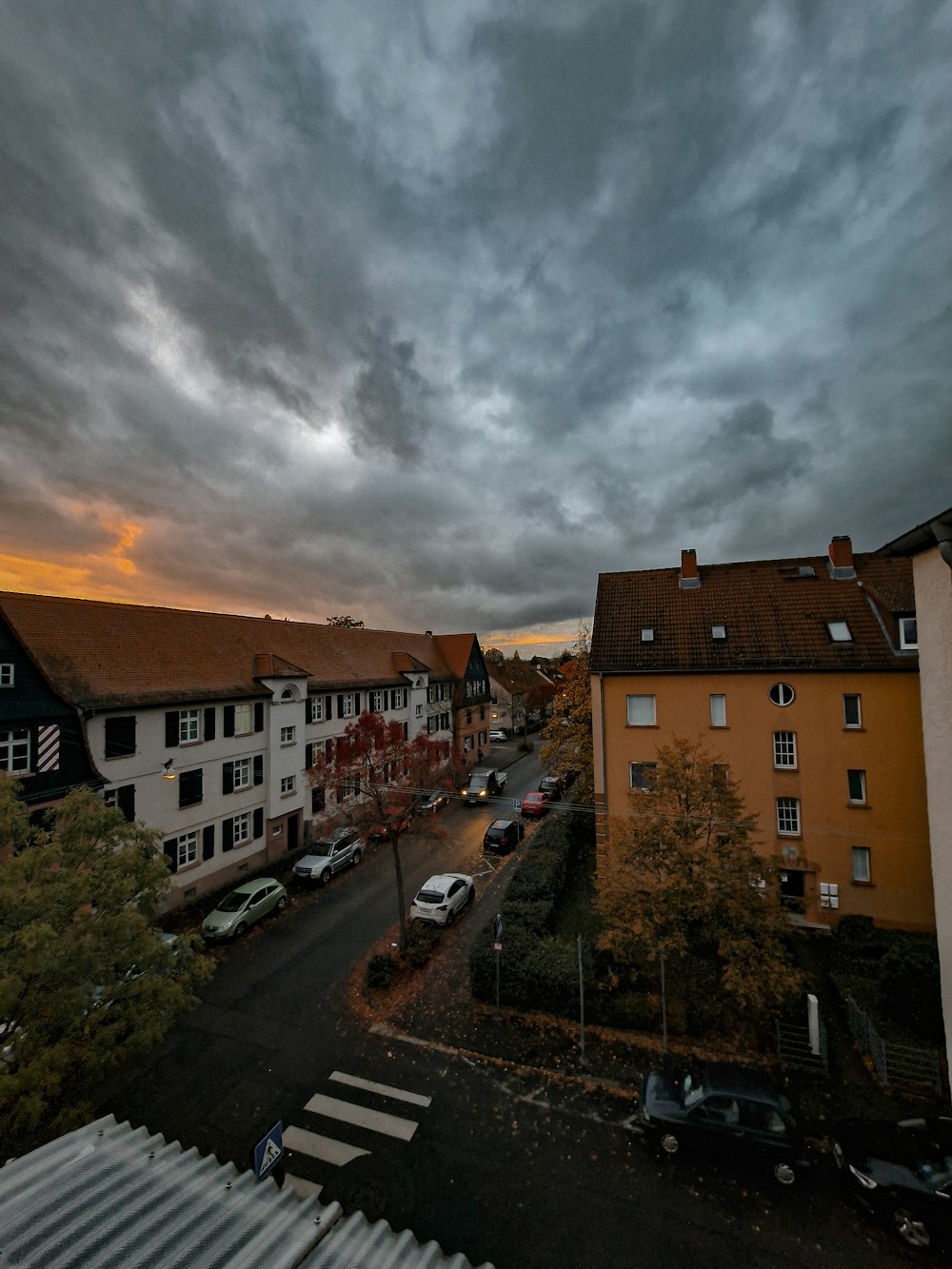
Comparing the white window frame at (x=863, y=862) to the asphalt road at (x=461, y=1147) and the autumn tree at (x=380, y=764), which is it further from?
the autumn tree at (x=380, y=764)

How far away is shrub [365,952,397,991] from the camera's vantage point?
48.4 ft

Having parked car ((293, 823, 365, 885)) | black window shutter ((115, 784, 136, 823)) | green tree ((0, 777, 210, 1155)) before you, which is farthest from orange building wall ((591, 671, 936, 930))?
black window shutter ((115, 784, 136, 823))

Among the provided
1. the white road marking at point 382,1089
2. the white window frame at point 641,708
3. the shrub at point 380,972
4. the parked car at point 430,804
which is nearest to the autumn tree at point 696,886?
the white road marking at point 382,1089

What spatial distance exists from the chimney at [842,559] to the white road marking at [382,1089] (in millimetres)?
22940

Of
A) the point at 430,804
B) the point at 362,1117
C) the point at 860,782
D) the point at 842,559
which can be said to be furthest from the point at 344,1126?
the point at 842,559

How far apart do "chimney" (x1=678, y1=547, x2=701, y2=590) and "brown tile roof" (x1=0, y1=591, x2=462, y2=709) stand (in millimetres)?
19251

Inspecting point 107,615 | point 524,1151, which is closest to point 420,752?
point 524,1151

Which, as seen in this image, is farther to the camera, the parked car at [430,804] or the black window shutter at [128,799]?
the parked car at [430,804]

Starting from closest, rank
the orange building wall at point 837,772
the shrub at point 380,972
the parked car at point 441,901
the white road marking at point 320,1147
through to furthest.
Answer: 1. the white road marking at point 320,1147
2. the shrub at point 380,972
3. the orange building wall at point 837,772
4. the parked car at point 441,901

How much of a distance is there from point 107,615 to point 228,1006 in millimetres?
15485

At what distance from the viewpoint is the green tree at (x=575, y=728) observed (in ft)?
86.2

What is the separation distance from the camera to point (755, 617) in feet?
67.7

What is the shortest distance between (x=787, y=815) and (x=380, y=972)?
15.0 meters

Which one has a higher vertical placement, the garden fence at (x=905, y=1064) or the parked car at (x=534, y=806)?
the parked car at (x=534, y=806)
